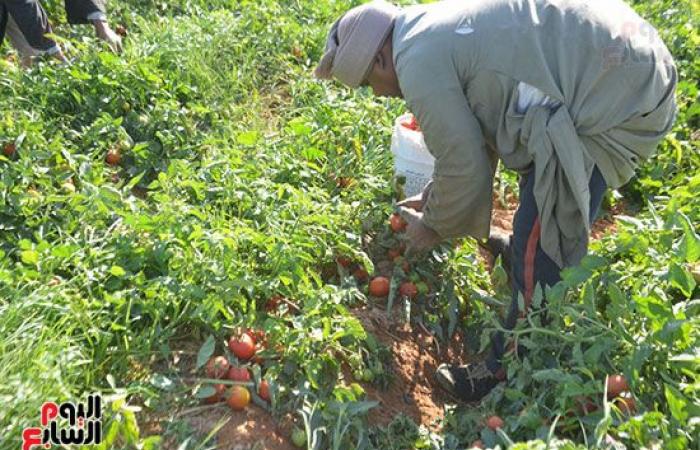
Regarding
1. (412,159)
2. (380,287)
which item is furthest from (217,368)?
(412,159)

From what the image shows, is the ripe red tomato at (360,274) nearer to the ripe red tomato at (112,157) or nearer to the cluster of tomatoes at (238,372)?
the cluster of tomatoes at (238,372)

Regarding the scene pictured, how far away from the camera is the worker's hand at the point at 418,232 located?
9.12 ft

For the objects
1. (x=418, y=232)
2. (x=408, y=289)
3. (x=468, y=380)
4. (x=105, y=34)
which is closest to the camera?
(x=468, y=380)

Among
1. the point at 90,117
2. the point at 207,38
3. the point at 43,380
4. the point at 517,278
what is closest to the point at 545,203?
the point at 517,278

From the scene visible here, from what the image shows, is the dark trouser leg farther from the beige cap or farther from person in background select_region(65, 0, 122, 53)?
person in background select_region(65, 0, 122, 53)

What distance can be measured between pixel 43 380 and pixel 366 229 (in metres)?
1.51

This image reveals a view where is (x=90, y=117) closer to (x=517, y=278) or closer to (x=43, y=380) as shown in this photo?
(x=43, y=380)

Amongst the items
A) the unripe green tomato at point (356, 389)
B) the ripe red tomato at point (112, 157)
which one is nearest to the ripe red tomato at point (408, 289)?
the unripe green tomato at point (356, 389)

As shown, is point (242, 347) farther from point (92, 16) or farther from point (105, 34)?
point (92, 16)

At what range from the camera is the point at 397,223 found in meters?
3.14

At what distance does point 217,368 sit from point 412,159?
1.28m

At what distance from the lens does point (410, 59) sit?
91.4 inches

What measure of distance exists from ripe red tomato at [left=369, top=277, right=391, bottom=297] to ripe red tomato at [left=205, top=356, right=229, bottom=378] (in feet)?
2.55

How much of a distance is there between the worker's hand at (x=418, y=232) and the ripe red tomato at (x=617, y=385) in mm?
891
